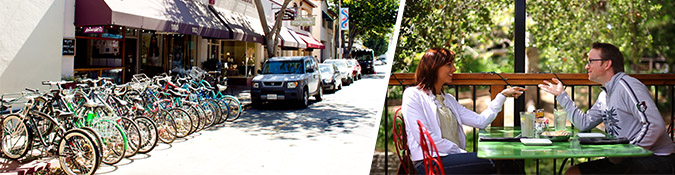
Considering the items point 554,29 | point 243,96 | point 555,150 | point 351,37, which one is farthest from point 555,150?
point 351,37

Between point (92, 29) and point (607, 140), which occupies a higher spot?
point (92, 29)

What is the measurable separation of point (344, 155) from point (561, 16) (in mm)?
2839

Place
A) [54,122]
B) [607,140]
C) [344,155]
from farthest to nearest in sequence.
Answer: [344,155] → [54,122] → [607,140]

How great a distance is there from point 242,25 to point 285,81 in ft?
16.3

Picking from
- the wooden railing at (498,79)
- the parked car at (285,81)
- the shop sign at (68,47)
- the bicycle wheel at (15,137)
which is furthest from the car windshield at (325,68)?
the wooden railing at (498,79)

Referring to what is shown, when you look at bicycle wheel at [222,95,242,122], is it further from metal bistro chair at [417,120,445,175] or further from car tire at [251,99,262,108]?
metal bistro chair at [417,120,445,175]

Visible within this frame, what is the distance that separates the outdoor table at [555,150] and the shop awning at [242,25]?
481 inches

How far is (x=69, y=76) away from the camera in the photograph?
28.4 feet

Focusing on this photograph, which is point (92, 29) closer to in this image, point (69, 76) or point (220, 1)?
→ point (69, 76)

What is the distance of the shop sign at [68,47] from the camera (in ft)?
27.7

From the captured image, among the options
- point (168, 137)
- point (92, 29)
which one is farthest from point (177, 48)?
point (168, 137)

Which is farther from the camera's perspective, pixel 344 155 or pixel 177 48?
pixel 177 48

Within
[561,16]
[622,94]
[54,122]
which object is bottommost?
[54,122]

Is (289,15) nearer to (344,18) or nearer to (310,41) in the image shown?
(344,18)
